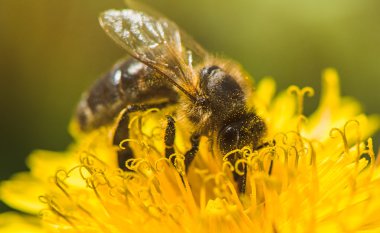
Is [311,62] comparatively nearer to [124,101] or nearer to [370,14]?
[370,14]

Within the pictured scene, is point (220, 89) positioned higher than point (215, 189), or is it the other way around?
point (220, 89)

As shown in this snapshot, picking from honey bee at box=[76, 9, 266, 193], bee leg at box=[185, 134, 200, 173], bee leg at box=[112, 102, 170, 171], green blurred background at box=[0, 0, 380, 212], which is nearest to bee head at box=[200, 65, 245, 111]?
honey bee at box=[76, 9, 266, 193]

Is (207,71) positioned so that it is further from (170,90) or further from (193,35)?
(193,35)

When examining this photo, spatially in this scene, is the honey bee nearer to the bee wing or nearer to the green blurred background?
the bee wing

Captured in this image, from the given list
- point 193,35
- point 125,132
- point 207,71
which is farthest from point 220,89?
point 193,35

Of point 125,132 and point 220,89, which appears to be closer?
point 220,89

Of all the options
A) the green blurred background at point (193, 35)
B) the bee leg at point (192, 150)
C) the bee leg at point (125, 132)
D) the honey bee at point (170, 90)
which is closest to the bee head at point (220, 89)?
the honey bee at point (170, 90)

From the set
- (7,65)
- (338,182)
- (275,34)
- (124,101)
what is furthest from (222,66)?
(7,65)
